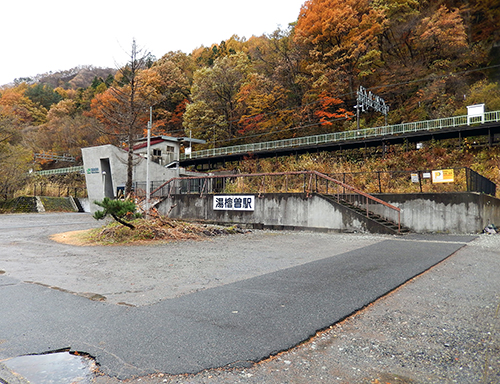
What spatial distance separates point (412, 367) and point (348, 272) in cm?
339

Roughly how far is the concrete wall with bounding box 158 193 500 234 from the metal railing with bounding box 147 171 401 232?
45 cm

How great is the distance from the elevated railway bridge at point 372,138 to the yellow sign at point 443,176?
46.5 feet

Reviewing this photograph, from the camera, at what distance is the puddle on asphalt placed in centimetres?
244

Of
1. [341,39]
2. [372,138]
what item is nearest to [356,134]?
[372,138]

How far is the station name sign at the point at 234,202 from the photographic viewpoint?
17.2m

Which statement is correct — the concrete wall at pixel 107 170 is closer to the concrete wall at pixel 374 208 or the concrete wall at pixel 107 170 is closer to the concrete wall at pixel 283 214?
the concrete wall at pixel 283 214

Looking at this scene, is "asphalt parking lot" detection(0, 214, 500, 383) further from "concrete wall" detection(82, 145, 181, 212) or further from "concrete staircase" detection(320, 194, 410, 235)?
"concrete wall" detection(82, 145, 181, 212)

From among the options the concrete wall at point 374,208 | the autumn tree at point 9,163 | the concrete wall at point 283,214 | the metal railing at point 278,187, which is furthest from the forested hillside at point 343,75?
the concrete wall at point 374,208

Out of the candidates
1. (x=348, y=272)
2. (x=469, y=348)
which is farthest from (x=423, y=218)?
(x=469, y=348)

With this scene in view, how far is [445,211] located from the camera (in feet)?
42.8

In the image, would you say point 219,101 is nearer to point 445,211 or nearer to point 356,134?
point 356,134

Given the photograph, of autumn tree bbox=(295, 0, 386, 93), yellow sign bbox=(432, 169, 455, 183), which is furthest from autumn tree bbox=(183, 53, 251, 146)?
yellow sign bbox=(432, 169, 455, 183)

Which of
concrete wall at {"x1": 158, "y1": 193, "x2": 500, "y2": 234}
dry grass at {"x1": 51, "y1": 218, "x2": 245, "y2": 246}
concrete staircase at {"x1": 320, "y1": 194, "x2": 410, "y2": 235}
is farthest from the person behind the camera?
concrete staircase at {"x1": 320, "y1": 194, "x2": 410, "y2": 235}

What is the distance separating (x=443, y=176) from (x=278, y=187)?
11763 millimetres
